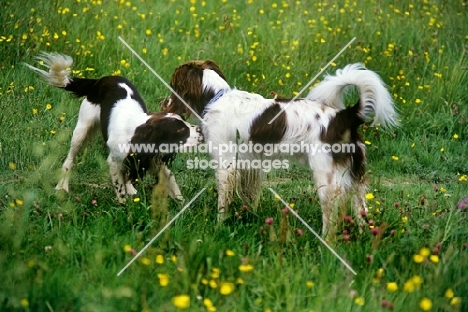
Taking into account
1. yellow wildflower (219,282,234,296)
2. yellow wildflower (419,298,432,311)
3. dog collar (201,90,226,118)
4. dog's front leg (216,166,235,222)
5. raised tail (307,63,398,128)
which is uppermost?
raised tail (307,63,398,128)

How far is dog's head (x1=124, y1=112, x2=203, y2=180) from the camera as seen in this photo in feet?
16.5

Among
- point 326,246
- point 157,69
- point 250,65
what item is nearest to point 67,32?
point 157,69

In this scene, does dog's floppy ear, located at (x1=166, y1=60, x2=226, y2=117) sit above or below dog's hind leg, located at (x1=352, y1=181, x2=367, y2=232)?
above

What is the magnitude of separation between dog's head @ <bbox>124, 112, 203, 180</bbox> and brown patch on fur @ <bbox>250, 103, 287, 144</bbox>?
422 millimetres

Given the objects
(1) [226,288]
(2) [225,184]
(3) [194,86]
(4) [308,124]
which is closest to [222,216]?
(2) [225,184]

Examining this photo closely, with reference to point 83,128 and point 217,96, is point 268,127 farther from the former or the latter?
point 83,128

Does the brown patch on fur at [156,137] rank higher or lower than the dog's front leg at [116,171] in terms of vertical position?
higher

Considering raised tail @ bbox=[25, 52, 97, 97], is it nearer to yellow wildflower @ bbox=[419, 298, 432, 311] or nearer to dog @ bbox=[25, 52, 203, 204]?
dog @ bbox=[25, 52, 203, 204]

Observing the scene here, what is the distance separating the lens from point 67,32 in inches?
310

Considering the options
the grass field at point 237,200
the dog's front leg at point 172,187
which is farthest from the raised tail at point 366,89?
the dog's front leg at point 172,187

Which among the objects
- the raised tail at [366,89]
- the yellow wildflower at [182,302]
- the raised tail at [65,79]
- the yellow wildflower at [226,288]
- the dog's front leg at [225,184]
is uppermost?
the raised tail at [366,89]

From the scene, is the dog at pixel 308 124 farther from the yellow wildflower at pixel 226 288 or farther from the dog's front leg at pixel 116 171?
the yellow wildflower at pixel 226 288

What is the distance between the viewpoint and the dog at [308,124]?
4.66 m

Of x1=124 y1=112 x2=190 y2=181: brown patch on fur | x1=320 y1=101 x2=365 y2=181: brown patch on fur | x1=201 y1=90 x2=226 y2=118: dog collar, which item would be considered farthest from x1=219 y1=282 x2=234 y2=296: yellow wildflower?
x1=201 y1=90 x2=226 y2=118: dog collar
